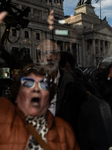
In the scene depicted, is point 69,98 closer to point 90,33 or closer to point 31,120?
point 31,120

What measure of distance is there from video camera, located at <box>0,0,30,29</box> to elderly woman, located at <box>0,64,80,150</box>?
2.39 ft

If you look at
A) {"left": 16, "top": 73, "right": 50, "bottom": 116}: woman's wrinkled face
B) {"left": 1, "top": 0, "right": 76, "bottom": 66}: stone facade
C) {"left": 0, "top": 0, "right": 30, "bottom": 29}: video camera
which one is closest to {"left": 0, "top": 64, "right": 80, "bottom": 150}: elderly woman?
{"left": 16, "top": 73, "right": 50, "bottom": 116}: woman's wrinkled face

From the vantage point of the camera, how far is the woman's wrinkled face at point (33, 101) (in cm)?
143

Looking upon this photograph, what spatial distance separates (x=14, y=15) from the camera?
6.62ft

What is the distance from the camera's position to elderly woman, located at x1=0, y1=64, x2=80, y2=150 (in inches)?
55.4

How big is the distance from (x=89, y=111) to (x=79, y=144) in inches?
14.8

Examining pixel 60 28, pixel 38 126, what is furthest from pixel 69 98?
pixel 60 28

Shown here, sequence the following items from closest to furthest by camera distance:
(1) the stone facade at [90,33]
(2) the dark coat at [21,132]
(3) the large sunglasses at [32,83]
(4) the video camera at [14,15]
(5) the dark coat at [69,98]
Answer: (2) the dark coat at [21,132] → (3) the large sunglasses at [32,83] → (5) the dark coat at [69,98] → (4) the video camera at [14,15] → (1) the stone facade at [90,33]

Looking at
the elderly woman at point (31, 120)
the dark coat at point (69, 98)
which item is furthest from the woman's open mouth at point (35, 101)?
the dark coat at point (69, 98)

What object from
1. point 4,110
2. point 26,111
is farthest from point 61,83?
point 4,110

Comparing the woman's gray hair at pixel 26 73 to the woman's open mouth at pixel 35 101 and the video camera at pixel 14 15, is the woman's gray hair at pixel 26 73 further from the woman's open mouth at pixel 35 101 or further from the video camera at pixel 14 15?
the video camera at pixel 14 15

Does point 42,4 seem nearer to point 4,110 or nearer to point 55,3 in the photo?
point 55,3

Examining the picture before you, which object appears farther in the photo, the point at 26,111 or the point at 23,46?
the point at 23,46

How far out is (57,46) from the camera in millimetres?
1986
